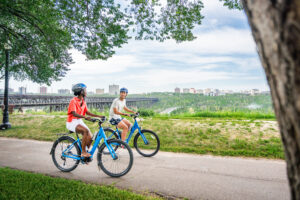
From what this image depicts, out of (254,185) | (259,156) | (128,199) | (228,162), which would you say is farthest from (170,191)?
(259,156)

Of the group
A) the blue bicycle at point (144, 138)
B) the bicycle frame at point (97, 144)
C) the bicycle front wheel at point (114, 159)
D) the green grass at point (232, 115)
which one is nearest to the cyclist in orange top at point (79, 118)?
the bicycle frame at point (97, 144)

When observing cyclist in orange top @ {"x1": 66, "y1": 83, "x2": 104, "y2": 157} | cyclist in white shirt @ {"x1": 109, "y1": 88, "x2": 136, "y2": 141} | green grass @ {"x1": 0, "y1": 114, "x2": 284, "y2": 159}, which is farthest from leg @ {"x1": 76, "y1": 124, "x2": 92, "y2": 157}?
green grass @ {"x1": 0, "y1": 114, "x2": 284, "y2": 159}

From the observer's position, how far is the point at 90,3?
9.10 m

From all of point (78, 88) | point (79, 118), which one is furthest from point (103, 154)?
point (78, 88)

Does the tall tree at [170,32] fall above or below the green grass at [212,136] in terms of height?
above

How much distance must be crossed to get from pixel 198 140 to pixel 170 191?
4.73 meters

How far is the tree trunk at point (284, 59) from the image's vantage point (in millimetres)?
1145

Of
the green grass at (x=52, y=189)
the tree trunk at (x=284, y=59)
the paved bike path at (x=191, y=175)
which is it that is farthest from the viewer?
the paved bike path at (x=191, y=175)

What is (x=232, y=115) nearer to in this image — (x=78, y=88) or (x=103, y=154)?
(x=103, y=154)

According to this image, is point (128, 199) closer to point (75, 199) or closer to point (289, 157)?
point (75, 199)

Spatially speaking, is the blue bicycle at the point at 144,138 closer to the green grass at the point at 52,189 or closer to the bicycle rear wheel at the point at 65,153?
the bicycle rear wheel at the point at 65,153

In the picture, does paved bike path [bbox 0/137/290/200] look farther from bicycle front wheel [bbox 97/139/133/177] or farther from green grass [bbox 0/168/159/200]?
green grass [bbox 0/168/159/200]

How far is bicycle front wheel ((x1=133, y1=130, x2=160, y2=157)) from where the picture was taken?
6.68 meters

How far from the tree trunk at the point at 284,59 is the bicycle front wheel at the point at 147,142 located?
17.9ft
